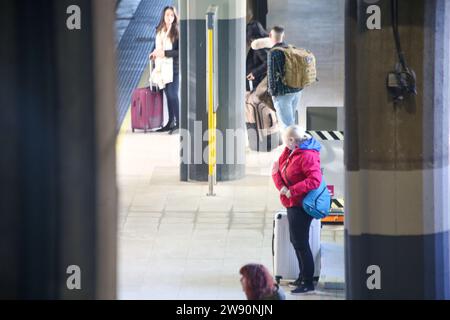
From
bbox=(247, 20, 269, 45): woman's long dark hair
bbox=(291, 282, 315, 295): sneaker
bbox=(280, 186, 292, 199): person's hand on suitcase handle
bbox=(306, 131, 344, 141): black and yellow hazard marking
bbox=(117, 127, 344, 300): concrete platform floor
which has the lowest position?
bbox=(291, 282, 315, 295): sneaker

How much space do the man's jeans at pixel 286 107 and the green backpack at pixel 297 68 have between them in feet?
0.58

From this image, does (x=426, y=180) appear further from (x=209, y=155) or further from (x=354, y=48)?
(x=209, y=155)

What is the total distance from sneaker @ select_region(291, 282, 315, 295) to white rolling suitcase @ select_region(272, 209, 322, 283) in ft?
0.63

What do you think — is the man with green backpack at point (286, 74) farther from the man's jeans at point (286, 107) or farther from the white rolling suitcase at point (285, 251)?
the white rolling suitcase at point (285, 251)

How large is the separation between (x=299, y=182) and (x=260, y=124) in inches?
234

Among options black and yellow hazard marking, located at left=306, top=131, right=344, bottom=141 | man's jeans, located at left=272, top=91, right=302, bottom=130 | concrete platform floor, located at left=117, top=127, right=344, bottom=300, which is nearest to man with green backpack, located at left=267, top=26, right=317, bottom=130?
man's jeans, located at left=272, top=91, right=302, bottom=130

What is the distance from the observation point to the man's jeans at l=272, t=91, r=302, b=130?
677 inches

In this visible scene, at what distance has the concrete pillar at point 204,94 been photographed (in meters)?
16.4

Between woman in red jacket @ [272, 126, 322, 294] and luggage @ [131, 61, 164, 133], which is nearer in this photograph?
woman in red jacket @ [272, 126, 322, 294]

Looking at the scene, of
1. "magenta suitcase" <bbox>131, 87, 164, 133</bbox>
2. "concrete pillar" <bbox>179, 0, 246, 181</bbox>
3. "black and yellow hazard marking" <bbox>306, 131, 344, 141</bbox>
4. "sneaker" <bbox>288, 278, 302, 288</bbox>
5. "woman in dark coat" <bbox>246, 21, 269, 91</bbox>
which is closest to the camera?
"sneaker" <bbox>288, 278, 302, 288</bbox>

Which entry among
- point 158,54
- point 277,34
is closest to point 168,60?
point 158,54

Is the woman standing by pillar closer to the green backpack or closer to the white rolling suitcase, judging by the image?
the green backpack

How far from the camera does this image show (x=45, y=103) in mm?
8711

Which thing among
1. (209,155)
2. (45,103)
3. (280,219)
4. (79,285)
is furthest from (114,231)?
(209,155)
